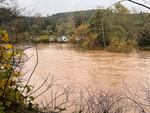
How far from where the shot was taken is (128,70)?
2017cm

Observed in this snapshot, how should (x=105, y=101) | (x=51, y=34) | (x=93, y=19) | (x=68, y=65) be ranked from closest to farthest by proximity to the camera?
(x=105, y=101) → (x=68, y=65) → (x=93, y=19) → (x=51, y=34)

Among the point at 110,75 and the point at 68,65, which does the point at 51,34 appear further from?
the point at 110,75

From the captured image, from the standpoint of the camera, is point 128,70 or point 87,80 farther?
point 128,70

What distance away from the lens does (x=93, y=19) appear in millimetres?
35188

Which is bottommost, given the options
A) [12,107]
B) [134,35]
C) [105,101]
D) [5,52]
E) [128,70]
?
[128,70]

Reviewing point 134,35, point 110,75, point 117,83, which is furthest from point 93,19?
point 134,35

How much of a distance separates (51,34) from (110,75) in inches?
1174

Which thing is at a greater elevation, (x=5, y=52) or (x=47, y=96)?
(x=5, y=52)

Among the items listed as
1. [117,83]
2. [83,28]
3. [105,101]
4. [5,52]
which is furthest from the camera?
[83,28]

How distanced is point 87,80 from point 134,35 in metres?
14.4

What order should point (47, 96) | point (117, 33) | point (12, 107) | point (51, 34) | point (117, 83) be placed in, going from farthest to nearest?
point (51, 34) → point (117, 33) → point (117, 83) → point (47, 96) → point (12, 107)

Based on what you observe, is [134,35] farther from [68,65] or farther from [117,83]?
[68,65]

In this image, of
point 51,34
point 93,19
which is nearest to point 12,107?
point 93,19

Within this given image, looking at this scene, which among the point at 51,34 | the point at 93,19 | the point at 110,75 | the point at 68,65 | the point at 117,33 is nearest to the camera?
the point at 110,75
